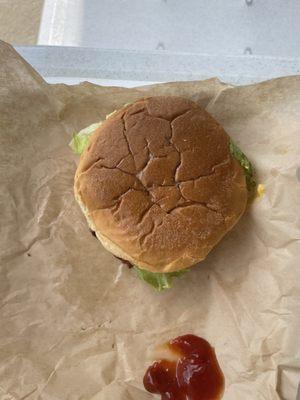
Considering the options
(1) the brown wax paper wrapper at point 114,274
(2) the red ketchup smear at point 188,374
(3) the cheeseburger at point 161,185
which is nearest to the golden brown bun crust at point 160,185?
(3) the cheeseburger at point 161,185

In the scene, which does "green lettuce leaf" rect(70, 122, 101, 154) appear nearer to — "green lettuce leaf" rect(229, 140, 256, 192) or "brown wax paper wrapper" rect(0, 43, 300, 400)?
"brown wax paper wrapper" rect(0, 43, 300, 400)

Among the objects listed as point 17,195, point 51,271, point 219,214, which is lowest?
point 51,271

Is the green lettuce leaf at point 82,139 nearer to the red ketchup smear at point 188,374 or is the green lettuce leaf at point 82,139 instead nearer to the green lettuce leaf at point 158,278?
the green lettuce leaf at point 158,278

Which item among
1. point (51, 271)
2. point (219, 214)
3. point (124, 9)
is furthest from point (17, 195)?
point (124, 9)

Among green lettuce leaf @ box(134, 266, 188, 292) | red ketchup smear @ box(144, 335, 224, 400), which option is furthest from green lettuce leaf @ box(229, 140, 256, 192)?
red ketchup smear @ box(144, 335, 224, 400)

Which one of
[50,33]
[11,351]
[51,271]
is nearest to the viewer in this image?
[11,351]

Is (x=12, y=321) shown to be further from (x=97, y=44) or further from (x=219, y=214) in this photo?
(x=97, y=44)
